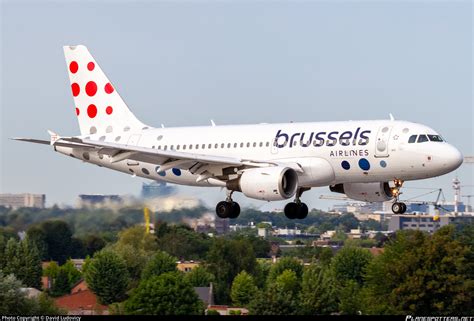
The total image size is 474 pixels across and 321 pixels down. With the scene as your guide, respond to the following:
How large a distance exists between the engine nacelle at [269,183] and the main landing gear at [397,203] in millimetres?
4841

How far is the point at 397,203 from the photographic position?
7081 centimetres

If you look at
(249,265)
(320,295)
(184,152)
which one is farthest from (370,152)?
(249,265)

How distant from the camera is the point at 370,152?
69750 mm

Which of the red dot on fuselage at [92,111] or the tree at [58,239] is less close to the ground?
the red dot on fuselage at [92,111]

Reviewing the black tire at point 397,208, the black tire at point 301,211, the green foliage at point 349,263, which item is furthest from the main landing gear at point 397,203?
the green foliage at point 349,263

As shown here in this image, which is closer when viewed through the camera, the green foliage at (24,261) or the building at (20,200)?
the building at (20,200)

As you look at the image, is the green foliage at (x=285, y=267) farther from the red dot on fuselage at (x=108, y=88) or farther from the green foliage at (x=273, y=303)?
the red dot on fuselage at (x=108, y=88)

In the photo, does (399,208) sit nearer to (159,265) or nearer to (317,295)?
(317,295)

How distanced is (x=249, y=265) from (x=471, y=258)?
24407 mm

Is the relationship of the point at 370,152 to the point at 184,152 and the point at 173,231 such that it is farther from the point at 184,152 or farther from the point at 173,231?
the point at 173,231

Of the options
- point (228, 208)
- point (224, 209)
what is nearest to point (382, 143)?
point (228, 208)

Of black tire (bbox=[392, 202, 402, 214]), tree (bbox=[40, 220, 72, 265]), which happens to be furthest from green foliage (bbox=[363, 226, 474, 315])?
black tire (bbox=[392, 202, 402, 214])

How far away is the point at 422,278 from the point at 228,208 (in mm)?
43086

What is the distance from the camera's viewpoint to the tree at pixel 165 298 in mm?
111125
